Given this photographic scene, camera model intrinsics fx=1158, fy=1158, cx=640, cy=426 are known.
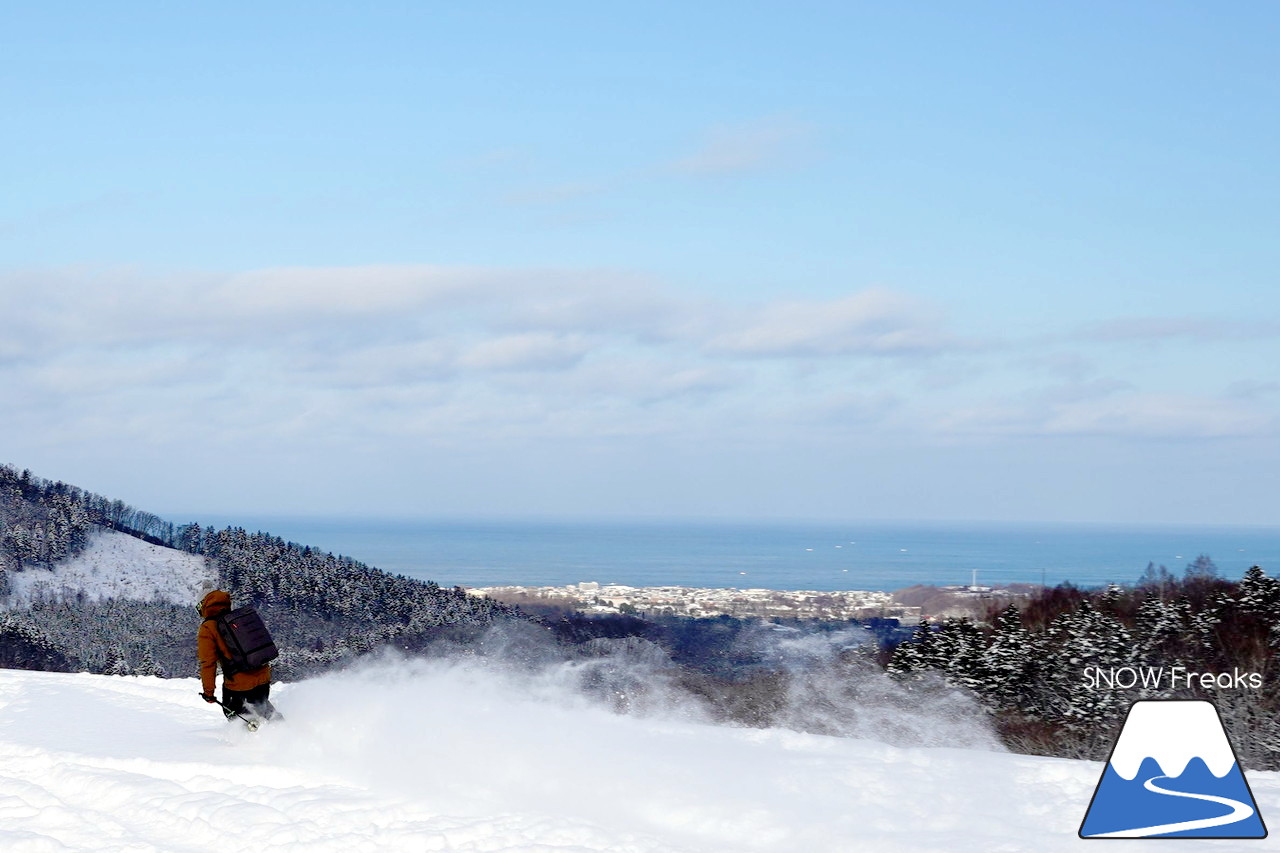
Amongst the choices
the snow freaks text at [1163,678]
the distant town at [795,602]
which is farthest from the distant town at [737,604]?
the snow freaks text at [1163,678]

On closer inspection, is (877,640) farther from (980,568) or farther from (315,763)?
(980,568)

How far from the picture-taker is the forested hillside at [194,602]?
79.8 meters

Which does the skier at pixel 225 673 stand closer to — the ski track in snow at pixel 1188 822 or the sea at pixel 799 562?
the ski track in snow at pixel 1188 822

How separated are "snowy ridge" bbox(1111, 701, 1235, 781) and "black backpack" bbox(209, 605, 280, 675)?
689cm

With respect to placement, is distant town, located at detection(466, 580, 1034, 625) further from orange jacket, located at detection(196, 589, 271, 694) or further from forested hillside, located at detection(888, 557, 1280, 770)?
orange jacket, located at detection(196, 589, 271, 694)

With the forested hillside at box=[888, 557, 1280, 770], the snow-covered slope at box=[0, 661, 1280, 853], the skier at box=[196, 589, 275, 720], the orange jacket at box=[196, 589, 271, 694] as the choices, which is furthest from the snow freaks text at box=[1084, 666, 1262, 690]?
the orange jacket at box=[196, 589, 271, 694]

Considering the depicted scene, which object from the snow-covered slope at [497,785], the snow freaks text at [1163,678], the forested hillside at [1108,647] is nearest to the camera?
the snow-covered slope at [497,785]

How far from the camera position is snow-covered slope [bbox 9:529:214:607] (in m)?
123

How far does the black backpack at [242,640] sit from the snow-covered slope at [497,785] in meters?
0.62

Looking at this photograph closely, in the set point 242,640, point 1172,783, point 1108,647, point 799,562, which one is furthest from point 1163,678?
point 799,562

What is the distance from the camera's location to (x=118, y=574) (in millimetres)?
129500

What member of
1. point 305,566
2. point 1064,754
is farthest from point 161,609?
point 1064,754

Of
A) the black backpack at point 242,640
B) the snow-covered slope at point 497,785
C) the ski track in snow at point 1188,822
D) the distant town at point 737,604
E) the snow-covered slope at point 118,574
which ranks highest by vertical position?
the black backpack at point 242,640

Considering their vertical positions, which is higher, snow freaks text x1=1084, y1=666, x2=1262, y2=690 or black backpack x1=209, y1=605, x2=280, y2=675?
black backpack x1=209, y1=605, x2=280, y2=675
